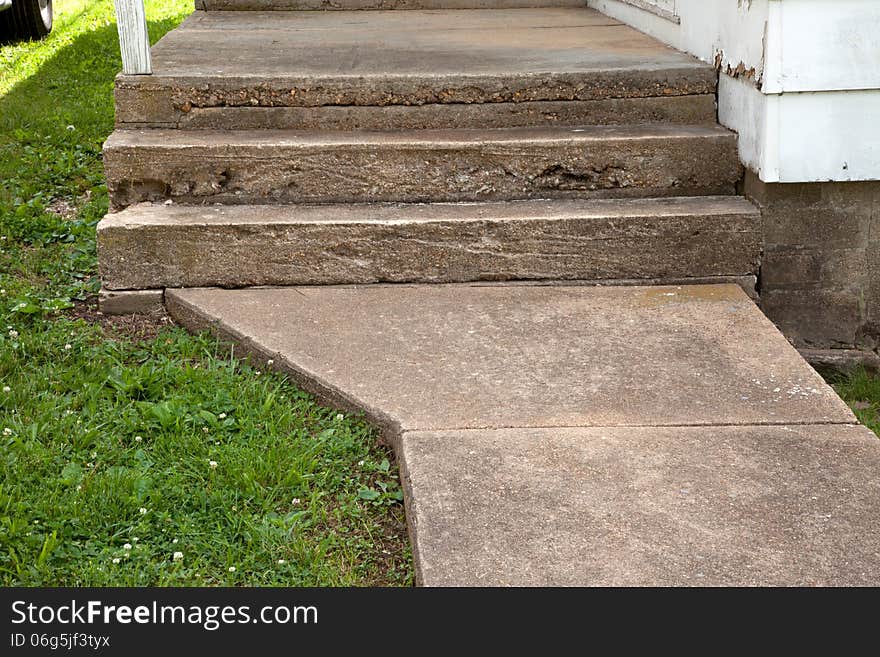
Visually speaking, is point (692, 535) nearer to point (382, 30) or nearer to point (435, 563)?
point (435, 563)

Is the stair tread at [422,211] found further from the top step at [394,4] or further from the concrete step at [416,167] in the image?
the top step at [394,4]

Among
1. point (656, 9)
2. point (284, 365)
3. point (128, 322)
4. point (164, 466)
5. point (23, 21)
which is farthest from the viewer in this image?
point (23, 21)

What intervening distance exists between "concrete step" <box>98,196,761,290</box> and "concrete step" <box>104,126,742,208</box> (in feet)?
0.55

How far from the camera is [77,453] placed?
2834 mm

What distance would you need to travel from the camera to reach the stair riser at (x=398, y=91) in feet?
13.5

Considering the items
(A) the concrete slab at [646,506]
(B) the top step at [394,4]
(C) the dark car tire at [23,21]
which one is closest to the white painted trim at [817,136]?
(A) the concrete slab at [646,506]

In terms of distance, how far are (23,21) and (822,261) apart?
25.8 ft

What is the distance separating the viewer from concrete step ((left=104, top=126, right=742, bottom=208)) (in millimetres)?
3945

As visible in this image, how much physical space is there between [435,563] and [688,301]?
179 centimetres

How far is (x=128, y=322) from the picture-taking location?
3.76 metres

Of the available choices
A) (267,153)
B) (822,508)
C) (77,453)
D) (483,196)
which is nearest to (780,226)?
(483,196)

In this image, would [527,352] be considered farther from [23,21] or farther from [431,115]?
[23,21]

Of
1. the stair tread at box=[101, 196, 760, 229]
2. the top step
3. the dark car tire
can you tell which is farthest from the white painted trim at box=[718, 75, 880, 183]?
the dark car tire

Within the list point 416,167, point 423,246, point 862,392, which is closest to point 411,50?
point 416,167
